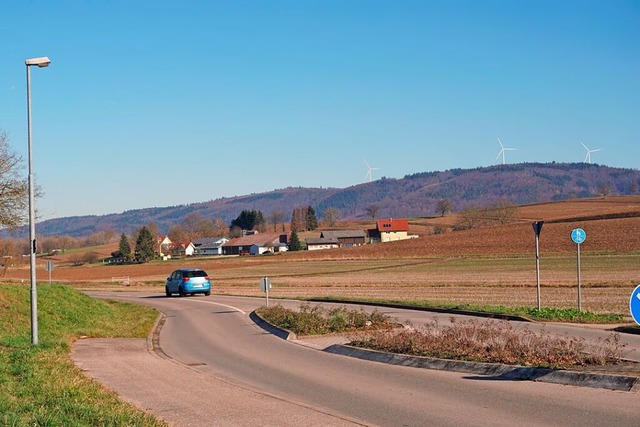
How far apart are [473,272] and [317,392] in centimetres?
5051

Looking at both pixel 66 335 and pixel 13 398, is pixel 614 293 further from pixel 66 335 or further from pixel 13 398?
pixel 13 398

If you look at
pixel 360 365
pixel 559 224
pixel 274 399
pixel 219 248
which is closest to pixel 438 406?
pixel 274 399

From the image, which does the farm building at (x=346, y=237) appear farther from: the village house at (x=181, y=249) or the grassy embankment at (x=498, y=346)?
the grassy embankment at (x=498, y=346)

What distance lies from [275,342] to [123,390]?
26.4 feet

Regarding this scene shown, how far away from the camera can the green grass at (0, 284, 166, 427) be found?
885cm

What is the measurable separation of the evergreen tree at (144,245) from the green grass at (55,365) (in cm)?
11063

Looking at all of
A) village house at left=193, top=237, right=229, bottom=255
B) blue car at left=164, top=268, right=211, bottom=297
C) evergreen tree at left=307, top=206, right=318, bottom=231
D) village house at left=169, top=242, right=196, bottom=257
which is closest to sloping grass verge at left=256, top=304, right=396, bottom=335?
blue car at left=164, top=268, right=211, bottom=297

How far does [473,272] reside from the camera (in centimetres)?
6147

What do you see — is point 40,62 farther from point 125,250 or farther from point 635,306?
point 125,250

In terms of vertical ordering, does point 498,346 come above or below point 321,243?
below

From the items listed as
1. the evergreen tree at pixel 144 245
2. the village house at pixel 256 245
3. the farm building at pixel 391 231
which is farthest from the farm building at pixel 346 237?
the evergreen tree at pixel 144 245

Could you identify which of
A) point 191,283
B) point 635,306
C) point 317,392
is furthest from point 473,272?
point 635,306

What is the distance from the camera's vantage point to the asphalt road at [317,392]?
9.84 meters

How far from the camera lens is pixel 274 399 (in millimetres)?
11648
